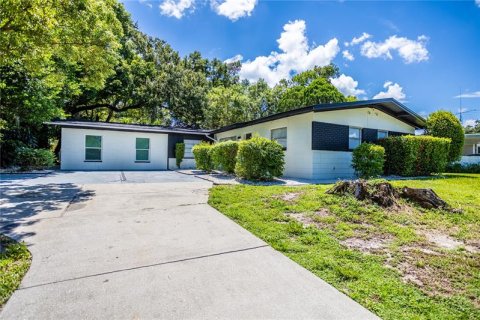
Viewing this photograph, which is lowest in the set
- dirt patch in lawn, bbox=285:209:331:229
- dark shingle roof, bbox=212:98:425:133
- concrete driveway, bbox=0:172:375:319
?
concrete driveway, bbox=0:172:375:319

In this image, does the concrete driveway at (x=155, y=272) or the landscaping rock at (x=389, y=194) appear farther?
the landscaping rock at (x=389, y=194)

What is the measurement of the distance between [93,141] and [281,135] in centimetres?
1096

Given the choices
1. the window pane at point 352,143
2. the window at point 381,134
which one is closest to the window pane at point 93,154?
the window pane at point 352,143

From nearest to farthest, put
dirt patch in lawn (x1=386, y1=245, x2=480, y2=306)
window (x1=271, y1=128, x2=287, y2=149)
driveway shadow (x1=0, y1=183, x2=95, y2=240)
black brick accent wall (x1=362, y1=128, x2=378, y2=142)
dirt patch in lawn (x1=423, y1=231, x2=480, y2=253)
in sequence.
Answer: dirt patch in lawn (x1=386, y1=245, x2=480, y2=306) → dirt patch in lawn (x1=423, y1=231, x2=480, y2=253) → driveway shadow (x1=0, y1=183, x2=95, y2=240) → window (x1=271, y1=128, x2=287, y2=149) → black brick accent wall (x1=362, y1=128, x2=378, y2=142)

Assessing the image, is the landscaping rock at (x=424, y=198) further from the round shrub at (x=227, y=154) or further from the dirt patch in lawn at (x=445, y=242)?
the round shrub at (x=227, y=154)

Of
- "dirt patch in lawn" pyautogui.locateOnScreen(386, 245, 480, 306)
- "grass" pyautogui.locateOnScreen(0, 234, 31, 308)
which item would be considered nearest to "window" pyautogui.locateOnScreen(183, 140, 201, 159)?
"grass" pyautogui.locateOnScreen(0, 234, 31, 308)

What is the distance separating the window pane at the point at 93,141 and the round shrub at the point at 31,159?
205 cm

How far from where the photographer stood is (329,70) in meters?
32.5

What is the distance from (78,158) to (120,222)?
12.6 meters

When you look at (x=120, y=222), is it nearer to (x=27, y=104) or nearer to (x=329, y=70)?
(x=27, y=104)

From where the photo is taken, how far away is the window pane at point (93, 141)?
1498 centimetres

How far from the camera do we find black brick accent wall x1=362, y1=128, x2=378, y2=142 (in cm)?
1245

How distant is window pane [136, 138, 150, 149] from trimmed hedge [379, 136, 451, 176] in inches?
523

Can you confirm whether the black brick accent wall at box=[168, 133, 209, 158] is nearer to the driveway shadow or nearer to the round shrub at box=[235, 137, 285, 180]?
the round shrub at box=[235, 137, 285, 180]
